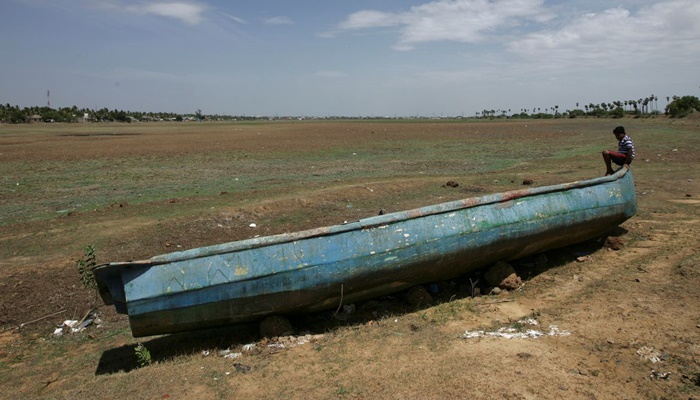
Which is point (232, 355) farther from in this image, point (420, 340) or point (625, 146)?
point (625, 146)

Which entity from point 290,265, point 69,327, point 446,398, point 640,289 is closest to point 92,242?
point 69,327

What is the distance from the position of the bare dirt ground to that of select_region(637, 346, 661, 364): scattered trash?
14mm

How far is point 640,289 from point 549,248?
54.2 inches

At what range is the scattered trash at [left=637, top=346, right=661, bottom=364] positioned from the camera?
3779mm

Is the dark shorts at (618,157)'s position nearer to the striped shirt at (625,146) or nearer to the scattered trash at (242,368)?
the striped shirt at (625,146)

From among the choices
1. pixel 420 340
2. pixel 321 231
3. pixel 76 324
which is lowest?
pixel 76 324

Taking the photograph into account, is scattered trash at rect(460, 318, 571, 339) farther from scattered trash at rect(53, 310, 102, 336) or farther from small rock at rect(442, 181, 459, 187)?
small rock at rect(442, 181, 459, 187)

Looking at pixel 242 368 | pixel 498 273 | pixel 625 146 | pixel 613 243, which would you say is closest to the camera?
pixel 242 368

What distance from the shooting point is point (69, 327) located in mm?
5598

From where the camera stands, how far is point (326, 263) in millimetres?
4855

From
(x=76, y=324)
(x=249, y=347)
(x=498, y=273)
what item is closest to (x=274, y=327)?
(x=249, y=347)

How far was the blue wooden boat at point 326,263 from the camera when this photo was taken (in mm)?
4539

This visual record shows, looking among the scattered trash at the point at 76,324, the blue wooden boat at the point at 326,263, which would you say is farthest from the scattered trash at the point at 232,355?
the scattered trash at the point at 76,324

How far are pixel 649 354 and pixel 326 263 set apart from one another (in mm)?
2970
